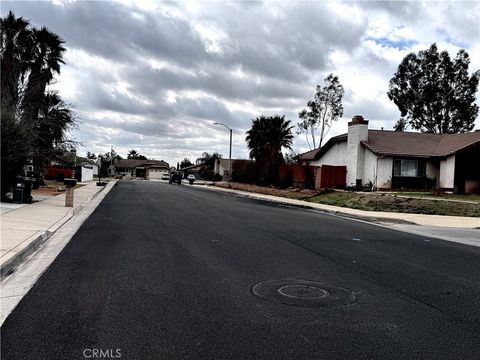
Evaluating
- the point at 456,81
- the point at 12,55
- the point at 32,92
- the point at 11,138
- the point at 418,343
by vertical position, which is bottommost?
the point at 418,343

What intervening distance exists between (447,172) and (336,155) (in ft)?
32.4

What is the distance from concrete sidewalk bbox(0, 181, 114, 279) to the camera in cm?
796

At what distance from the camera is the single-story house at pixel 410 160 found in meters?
32.7

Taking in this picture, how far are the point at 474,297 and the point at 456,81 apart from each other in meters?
57.1

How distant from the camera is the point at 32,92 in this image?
100ft

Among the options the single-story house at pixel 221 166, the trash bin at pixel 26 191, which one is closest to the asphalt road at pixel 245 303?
the trash bin at pixel 26 191

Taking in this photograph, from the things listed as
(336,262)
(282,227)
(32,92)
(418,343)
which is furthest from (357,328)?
(32,92)

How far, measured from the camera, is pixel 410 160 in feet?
114

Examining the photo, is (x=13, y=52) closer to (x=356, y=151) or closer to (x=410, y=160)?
(x=356, y=151)

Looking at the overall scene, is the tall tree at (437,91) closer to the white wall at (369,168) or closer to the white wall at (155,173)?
the white wall at (369,168)

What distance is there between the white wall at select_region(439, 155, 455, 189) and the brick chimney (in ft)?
18.9

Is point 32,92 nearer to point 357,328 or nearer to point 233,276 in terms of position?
point 233,276

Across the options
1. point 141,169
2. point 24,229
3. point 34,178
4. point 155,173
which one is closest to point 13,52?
point 34,178

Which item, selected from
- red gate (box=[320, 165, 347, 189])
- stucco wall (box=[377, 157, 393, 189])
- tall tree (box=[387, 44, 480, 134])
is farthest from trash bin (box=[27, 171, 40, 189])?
tall tree (box=[387, 44, 480, 134])
